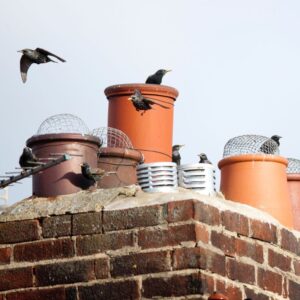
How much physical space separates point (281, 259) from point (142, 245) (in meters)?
0.87

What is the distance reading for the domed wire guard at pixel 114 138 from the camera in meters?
6.68

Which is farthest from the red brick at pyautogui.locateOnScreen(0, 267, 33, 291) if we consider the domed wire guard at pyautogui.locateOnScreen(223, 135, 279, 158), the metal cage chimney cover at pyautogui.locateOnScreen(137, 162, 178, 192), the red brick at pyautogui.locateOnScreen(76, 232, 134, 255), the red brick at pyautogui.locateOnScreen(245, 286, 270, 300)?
the domed wire guard at pyautogui.locateOnScreen(223, 135, 279, 158)

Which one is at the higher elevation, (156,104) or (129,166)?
(156,104)

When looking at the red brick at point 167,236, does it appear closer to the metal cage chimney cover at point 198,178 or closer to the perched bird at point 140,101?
the metal cage chimney cover at point 198,178

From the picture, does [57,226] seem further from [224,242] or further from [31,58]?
[31,58]

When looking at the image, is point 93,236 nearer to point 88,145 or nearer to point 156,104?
point 88,145

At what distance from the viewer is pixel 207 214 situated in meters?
4.79

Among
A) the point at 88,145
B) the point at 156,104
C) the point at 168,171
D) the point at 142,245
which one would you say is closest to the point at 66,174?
the point at 88,145

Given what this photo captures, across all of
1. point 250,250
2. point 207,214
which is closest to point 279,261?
point 250,250

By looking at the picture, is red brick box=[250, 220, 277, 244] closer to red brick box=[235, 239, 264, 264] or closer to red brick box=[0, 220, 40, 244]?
red brick box=[235, 239, 264, 264]

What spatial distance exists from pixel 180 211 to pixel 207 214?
0.12 m

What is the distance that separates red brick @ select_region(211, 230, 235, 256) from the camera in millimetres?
4789

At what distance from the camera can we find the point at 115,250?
484 cm

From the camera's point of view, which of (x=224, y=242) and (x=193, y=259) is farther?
(x=224, y=242)
